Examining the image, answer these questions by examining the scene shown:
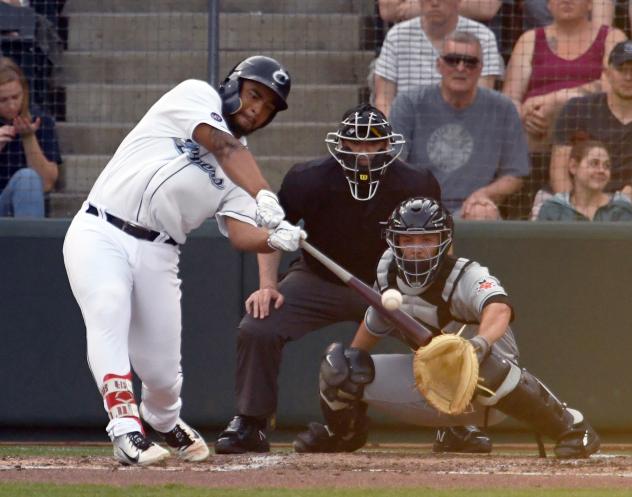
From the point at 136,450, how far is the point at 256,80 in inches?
59.7

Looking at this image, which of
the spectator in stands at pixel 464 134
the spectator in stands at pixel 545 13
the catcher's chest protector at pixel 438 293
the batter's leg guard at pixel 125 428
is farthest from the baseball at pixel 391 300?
the spectator in stands at pixel 545 13

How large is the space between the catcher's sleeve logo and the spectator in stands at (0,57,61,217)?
2805 millimetres

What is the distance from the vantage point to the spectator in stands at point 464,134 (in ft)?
23.2

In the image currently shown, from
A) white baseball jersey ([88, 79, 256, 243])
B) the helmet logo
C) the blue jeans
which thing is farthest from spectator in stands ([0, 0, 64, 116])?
the helmet logo

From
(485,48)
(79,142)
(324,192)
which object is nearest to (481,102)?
(485,48)

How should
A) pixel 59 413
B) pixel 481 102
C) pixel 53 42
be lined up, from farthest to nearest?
pixel 53 42, pixel 481 102, pixel 59 413

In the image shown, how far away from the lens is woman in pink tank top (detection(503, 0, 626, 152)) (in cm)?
743

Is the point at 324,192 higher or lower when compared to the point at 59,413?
higher

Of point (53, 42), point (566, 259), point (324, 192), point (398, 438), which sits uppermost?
point (53, 42)

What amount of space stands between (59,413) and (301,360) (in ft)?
4.22

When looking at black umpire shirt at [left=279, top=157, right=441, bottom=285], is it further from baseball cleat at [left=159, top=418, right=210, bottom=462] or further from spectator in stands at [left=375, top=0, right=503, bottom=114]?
spectator in stands at [left=375, top=0, right=503, bottom=114]

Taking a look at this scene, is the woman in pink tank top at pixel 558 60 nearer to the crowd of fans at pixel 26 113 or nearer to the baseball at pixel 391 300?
the crowd of fans at pixel 26 113

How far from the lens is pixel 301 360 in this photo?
6.91 m

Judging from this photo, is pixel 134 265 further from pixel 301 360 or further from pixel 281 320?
pixel 301 360
